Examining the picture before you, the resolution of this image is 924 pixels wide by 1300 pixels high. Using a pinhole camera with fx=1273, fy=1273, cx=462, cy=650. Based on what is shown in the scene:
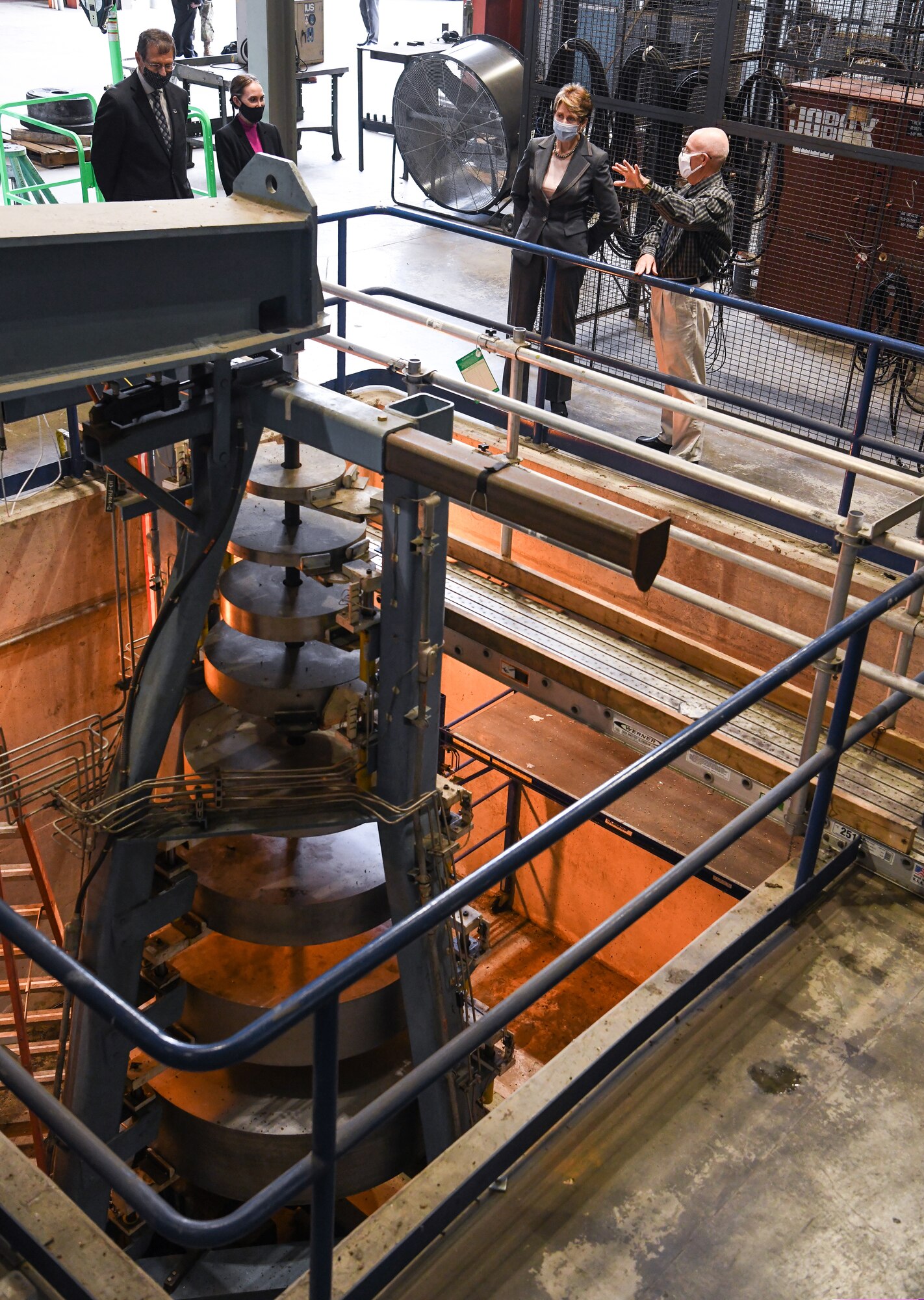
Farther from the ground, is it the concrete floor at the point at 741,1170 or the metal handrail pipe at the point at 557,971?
the metal handrail pipe at the point at 557,971

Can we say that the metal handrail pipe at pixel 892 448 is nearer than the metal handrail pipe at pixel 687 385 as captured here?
Yes

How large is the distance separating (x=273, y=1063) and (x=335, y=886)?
0.67 meters

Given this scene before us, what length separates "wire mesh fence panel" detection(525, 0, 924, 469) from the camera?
7.99 meters

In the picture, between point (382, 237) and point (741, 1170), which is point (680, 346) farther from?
point (382, 237)

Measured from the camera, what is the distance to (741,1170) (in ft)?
9.27

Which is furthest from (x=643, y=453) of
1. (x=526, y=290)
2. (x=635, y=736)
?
(x=526, y=290)

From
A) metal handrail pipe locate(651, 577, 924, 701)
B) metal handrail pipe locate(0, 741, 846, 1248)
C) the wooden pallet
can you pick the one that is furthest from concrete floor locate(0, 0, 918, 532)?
metal handrail pipe locate(0, 741, 846, 1248)

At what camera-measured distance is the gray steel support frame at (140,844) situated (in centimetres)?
400

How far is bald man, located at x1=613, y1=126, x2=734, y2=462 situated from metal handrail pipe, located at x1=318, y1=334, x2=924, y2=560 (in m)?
1.44

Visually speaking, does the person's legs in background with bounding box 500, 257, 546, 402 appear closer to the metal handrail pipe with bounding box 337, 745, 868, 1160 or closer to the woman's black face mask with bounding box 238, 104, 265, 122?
the woman's black face mask with bounding box 238, 104, 265, 122

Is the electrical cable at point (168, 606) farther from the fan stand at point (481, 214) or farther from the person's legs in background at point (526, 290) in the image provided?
the fan stand at point (481, 214)

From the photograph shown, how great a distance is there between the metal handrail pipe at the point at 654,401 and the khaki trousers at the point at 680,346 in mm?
1486

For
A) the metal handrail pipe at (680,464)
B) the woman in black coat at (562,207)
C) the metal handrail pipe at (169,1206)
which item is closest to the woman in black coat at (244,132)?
the woman in black coat at (562,207)

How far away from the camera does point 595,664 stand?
Result: 18.0ft
